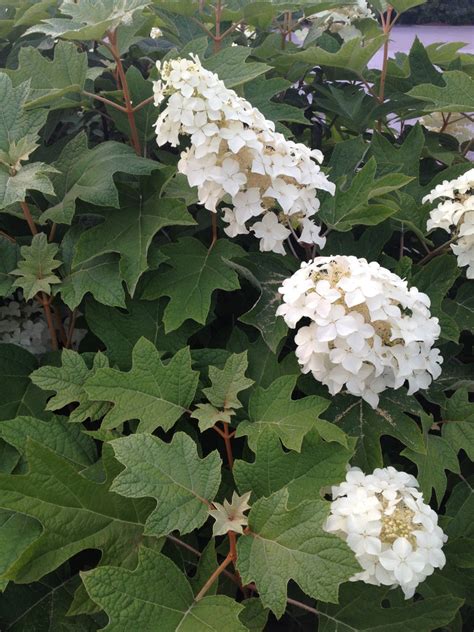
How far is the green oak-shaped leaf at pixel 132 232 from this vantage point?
1165mm

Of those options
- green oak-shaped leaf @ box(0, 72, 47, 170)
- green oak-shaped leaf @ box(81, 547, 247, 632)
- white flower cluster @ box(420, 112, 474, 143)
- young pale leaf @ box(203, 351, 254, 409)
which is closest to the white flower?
young pale leaf @ box(203, 351, 254, 409)

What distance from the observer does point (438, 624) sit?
96cm

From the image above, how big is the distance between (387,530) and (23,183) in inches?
31.6

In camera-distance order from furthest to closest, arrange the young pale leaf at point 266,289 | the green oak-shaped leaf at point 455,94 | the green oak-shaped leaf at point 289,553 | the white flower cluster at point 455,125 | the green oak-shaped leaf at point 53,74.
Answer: the white flower cluster at point 455,125, the green oak-shaped leaf at point 455,94, the green oak-shaped leaf at point 53,74, the young pale leaf at point 266,289, the green oak-shaped leaf at point 289,553

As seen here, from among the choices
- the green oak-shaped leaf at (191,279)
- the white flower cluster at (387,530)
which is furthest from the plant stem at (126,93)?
the white flower cluster at (387,530)

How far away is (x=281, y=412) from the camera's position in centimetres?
105

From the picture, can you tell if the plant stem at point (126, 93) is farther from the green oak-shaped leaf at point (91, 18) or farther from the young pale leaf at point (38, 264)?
the young pale leaf at point (38, 264)

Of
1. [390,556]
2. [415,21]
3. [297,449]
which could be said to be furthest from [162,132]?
[415,21]

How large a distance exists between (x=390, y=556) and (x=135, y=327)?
2.03 ft

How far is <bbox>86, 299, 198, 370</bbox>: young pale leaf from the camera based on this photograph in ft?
3.94

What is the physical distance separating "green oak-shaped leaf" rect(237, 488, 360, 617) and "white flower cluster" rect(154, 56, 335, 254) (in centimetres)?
49

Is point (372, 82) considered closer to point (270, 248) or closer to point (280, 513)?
point (270, 248)

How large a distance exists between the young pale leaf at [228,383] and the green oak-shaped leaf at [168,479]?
0.41ft

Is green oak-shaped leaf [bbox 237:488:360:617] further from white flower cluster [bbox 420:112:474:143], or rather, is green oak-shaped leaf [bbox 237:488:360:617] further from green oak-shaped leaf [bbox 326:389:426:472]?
white flower cluster [bbox 420:112:474:143]
